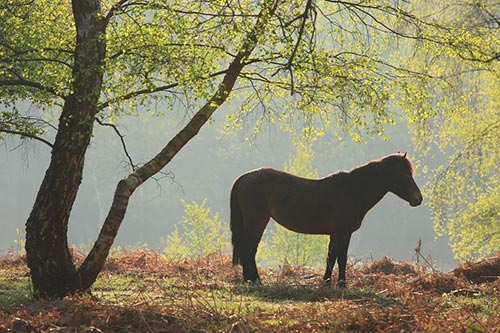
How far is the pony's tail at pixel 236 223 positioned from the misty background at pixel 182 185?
3621 inches

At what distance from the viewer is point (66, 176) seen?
8.73 meters

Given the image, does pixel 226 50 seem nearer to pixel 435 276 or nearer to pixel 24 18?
pixel 24 18

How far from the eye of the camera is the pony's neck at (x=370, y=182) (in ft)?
39.7

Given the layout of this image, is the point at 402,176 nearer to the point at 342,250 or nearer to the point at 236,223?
the point at 342,250

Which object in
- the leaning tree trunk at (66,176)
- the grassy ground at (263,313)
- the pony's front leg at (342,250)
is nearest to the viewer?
the grassy ground at (263,313)

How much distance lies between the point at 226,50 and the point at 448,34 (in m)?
3.70

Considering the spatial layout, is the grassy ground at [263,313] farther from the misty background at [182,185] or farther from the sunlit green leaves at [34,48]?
the misty background at [182,185]

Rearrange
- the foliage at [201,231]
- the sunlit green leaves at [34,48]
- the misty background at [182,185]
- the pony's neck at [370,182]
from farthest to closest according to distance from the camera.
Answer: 1. the misty background at [182,185]
2. the foliage at [201,231]
3. the pony's neck at [370,182]
4. the sunlit green leaves at [34,48]

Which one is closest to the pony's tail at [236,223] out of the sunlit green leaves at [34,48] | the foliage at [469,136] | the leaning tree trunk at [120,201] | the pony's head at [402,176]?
the pony's head at [402,176]

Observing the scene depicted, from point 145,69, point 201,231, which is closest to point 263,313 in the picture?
point 145,69

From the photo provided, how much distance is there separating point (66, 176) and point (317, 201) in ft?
16.9

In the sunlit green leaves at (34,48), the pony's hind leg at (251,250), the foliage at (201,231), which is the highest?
the foliage at (201,231)

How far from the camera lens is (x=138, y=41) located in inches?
374

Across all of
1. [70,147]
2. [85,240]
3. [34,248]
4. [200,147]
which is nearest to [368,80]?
[70,147]
